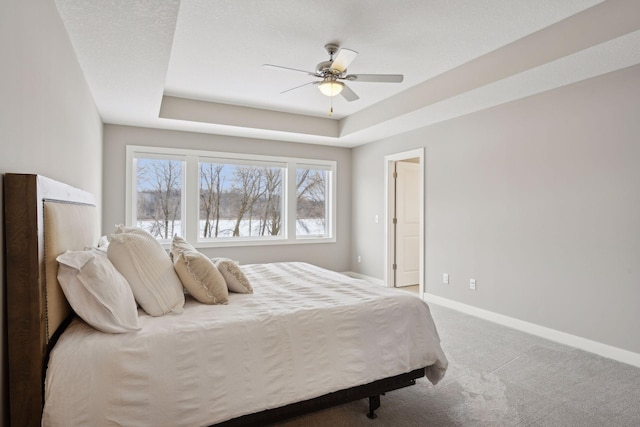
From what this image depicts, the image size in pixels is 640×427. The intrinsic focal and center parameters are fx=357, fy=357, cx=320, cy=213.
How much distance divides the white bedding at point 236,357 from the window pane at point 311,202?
12.3 ft

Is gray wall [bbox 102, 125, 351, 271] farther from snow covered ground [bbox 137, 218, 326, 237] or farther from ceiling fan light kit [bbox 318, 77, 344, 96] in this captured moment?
ceiling fan light kit [bbox 318, 77, 344, 96]

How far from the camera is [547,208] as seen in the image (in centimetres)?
351

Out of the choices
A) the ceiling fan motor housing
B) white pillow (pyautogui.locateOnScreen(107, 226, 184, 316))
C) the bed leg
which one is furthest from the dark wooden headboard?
the ceiling fan motor housing

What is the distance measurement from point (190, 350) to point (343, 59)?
7.72 feet

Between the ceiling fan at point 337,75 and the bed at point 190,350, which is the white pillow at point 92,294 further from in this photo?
the ceiling fan at point 337,75

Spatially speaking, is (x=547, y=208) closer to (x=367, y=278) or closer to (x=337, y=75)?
(x=337, y=75)

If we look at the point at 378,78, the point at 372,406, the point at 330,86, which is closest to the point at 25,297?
the point at 372,406

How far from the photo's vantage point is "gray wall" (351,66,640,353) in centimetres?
297

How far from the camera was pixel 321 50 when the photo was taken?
325 cm

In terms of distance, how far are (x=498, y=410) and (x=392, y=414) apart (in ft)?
2.18

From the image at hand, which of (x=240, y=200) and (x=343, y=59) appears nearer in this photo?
(x=343, y=59)

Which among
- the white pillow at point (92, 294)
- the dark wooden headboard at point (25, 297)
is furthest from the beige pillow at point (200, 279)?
the dark wooden headboard at point (25, 297)

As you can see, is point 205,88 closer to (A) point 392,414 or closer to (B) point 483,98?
(B) point 483,98

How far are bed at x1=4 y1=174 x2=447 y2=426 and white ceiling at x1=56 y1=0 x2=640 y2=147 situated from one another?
1164mm
